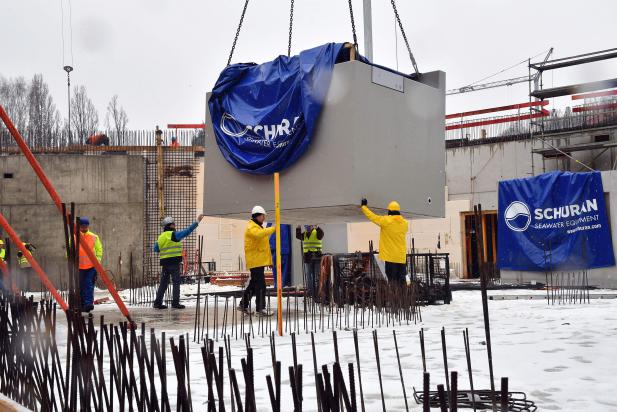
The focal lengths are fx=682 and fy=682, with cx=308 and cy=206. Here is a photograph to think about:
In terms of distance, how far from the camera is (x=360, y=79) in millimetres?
7234

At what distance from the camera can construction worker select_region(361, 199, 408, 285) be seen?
916cm

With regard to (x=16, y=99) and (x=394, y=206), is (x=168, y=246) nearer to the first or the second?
(x=394, y=206)

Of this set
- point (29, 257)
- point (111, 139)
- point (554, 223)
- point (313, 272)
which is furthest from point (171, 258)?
point (111, 139)

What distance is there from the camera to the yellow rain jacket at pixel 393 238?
29.9ft

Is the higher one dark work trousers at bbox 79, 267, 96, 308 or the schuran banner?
the schuran banner

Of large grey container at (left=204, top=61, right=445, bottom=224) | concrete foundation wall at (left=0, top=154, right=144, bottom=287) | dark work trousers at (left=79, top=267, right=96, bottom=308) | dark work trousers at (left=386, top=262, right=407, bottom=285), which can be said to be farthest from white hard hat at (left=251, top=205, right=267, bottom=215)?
concrete foundation wall at (left=0, top=154, right=144, bottom=287)

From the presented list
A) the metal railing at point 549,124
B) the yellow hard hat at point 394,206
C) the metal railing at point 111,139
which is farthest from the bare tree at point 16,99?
the yellow hard hat at point 394,206

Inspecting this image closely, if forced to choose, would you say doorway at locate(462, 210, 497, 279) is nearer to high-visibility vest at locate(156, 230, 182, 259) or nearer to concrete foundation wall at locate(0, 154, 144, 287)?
concrete foundation wall at locate(0, 154, 144, 287)

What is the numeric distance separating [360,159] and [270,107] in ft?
4.45

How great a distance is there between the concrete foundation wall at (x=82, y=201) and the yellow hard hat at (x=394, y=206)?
43.0 ft

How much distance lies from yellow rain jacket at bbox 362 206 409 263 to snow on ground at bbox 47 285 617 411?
1.06 meters

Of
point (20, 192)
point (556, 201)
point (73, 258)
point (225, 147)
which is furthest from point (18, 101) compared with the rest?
point (73, 258)

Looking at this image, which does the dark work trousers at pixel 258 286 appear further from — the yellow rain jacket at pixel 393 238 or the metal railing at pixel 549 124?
the metal railing at pixel 549 124

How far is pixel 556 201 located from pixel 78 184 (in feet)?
44.3
